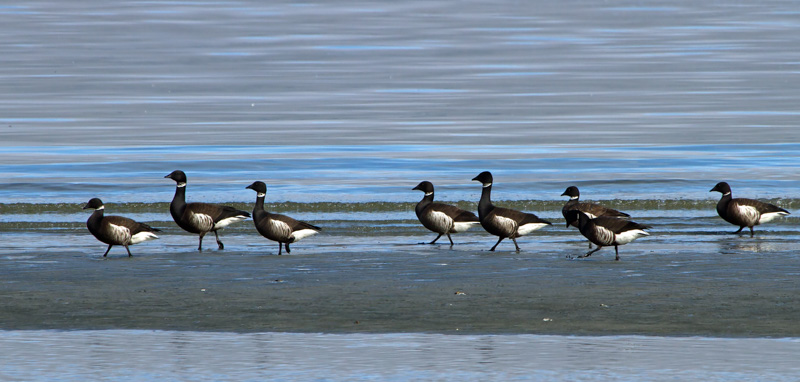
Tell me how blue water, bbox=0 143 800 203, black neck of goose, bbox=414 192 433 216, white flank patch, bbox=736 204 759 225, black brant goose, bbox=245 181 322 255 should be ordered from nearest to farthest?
black brant goose, bbox=245 181 322 255
black neck of goose, bbox=414 192 433 216
white flank patch, bbox=736 204 759 225
blue water, bbox=0 143 800 203

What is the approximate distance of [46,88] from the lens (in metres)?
53.8

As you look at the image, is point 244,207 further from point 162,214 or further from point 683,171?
point 683,171

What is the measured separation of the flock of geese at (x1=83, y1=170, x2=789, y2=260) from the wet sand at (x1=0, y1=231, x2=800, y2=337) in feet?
0.91

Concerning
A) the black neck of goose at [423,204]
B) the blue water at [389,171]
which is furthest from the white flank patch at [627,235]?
the blue water at [389,171]

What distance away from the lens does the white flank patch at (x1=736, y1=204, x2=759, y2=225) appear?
16422 mm

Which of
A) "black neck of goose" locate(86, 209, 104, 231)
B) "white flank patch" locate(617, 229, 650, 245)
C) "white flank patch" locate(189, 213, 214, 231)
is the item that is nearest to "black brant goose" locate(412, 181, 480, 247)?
"white flank patch" locate(617, 229, 650, 245)

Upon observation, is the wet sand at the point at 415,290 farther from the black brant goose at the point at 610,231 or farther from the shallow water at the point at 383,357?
the shallow water at the point at 383,357

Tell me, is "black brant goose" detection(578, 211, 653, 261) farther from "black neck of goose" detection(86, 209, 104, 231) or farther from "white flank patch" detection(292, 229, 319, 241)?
"black neck of goose" detection(86, 209, 104, 231)

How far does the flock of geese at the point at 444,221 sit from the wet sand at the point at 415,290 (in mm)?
276

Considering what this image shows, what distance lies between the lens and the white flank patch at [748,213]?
16.4 m

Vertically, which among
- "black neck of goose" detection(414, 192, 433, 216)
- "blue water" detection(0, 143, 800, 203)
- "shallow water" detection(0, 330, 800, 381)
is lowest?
"blue water" detection(0, 143, 800, 203)

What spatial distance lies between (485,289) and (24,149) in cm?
2248

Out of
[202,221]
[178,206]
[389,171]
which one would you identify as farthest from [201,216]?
[389,171]

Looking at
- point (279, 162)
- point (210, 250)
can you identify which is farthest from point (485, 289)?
point (279, 162)
